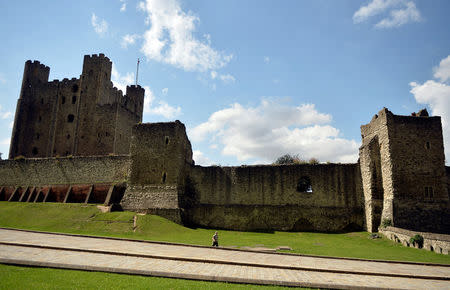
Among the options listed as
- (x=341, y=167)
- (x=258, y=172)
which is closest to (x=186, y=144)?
(x=258, y=172)

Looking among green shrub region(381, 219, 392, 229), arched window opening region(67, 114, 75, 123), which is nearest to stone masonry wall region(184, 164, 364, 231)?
green shrub region(381, 219, 392, 229)

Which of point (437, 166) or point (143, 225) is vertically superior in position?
point (437, 166)

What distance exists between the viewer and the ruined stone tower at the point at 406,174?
20.7m

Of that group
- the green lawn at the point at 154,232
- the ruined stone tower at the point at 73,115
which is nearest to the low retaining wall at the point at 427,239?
the green lawn at the point at 154,232

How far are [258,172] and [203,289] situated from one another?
19550 mm

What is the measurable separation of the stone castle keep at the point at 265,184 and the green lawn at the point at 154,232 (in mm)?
1921

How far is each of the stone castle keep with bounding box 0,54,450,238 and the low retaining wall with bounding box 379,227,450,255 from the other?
1.15 m

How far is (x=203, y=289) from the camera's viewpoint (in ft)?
25.1

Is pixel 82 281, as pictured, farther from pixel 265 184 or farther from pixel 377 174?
pixel 377 174

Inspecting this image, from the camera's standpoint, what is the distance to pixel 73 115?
43188 mm

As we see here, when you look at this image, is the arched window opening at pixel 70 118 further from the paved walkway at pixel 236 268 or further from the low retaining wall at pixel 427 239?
the low retaining wall at pixel 427 239

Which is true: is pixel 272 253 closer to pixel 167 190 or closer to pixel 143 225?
pixel 143 225

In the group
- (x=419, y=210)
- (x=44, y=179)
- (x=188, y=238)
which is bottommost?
(x=188, y=238)

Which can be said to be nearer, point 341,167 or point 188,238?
point 188,238
